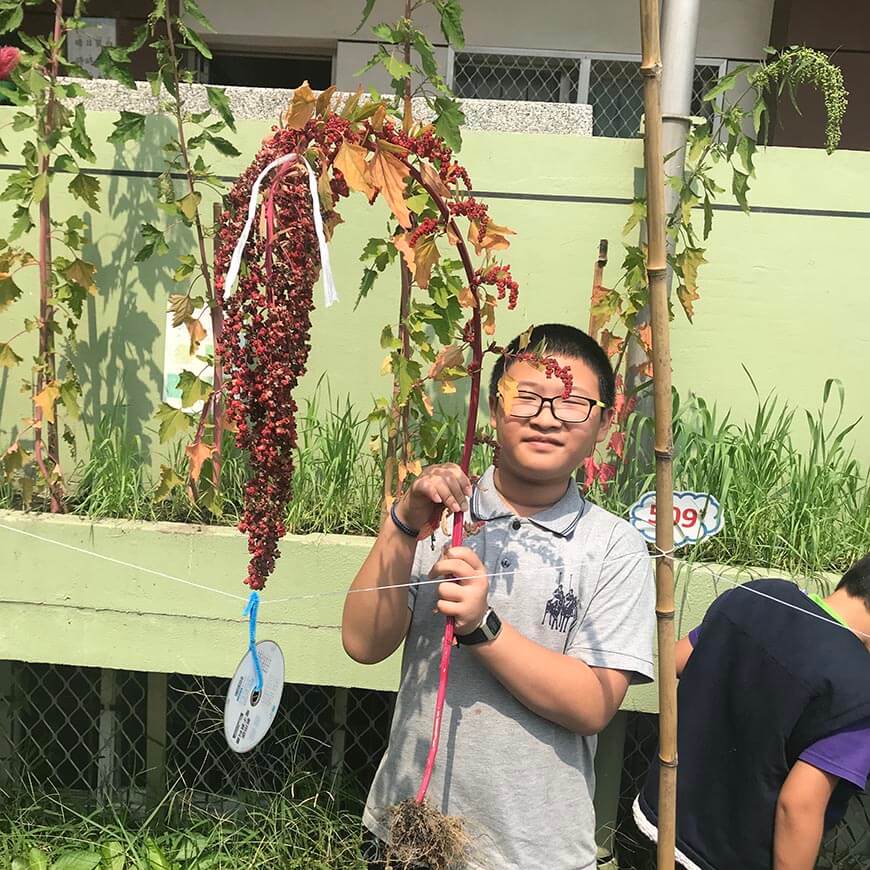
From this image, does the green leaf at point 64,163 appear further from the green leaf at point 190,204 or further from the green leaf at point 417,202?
the green leaf at point 417,202

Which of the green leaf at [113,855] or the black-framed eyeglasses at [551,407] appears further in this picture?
the green leaf at [113,855]

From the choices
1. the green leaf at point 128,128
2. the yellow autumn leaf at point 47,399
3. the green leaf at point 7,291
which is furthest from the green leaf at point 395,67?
the yellow autumn leaf at point 47,399

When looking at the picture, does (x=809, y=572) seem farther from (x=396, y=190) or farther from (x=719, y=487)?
(x=396, y=190)

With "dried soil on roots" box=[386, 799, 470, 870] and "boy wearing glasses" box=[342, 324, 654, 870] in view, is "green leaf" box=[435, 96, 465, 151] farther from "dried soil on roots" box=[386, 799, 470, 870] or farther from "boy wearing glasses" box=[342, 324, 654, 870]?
"dried soil on roots" box=[386, 799, 470, 870]

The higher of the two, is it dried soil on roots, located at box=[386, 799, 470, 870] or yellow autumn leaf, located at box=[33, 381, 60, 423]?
yellow autumn leaf, located at box=[33, 381, 60, 423]

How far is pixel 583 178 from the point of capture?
8.73 feet

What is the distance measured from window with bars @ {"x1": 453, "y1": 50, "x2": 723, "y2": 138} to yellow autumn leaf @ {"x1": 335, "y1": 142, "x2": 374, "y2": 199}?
4628 mm

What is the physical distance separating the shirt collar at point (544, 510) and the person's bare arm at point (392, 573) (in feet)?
0.60

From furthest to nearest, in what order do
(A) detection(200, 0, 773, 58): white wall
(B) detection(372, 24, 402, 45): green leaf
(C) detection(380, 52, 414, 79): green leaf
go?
(A) detection(200, 0, 773, 58): white wall → (B) detection(372, 24, 402, 45): green leaf → (C) detection(380, 52, 414, 79): green leaf

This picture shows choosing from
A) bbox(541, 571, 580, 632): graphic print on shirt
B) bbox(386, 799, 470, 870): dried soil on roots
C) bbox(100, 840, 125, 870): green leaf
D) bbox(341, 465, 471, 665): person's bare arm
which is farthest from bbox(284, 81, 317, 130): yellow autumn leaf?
bbox(100, 840, 125, 870): green leaf

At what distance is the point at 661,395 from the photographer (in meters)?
1.20

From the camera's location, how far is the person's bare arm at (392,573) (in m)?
1.28

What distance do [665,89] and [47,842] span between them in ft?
9.05

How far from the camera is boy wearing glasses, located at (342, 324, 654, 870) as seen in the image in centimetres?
139
